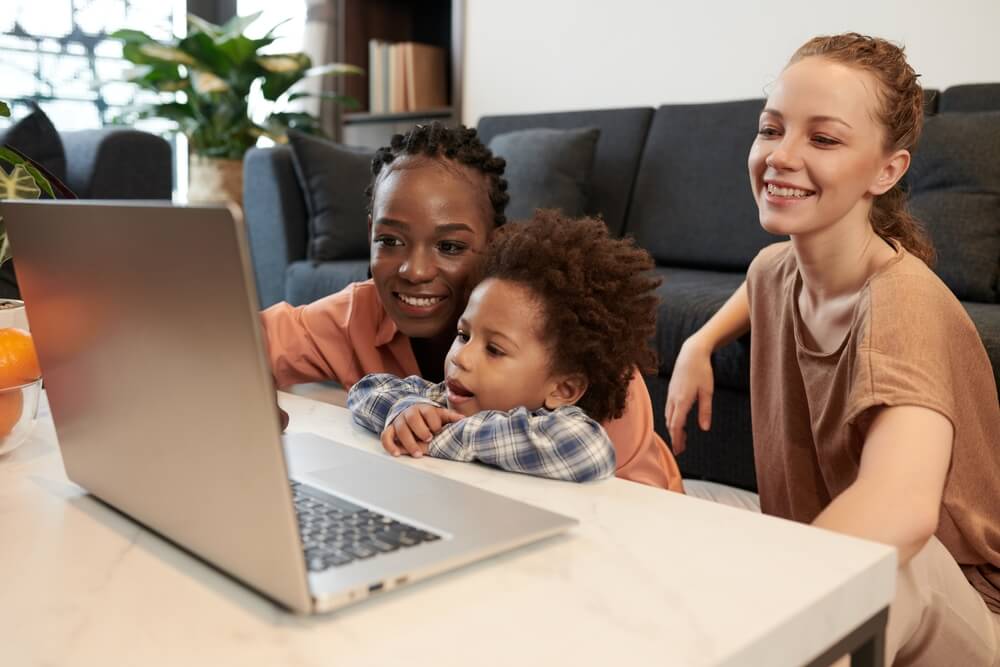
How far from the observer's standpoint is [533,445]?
797 mm

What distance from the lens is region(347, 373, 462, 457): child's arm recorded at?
0.86m

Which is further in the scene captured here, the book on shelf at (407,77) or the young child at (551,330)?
the book on shelf at (407,77)

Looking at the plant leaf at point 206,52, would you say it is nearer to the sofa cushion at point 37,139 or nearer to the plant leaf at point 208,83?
the plant leaf at point 208,83

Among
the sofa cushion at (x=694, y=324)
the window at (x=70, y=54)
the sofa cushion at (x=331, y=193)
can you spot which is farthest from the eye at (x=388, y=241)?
the window at (x=70, y=54)

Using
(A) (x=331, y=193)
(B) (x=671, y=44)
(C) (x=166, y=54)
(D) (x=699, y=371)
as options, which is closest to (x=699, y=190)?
(B) (x=671, y=44)

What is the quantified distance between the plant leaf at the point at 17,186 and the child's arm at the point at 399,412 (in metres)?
0.39

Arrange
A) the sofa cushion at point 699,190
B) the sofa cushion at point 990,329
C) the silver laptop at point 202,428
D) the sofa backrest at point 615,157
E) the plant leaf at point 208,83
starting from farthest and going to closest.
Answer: the plant leaf at point 208,83 < the sofa backrest at point 615,157 < the sofa cushion at point 699,190 < the sofa cushion at point 990,329 < the silver laptop at point 202,428

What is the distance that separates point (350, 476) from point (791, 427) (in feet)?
2.42

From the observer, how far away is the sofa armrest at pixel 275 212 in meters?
3.18

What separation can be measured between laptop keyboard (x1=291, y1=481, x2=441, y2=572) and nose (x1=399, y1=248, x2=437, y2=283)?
1.98 ft

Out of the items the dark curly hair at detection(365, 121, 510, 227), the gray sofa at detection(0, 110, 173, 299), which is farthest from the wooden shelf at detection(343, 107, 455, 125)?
the dark curly hair at detection(365, 121, 510, 227)

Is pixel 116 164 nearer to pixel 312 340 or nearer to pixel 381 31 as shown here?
pixel 381 31

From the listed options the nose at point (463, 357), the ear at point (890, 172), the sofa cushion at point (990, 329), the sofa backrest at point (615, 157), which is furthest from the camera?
the sofa backrest at point (615, 157)

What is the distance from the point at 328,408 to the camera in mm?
1036
